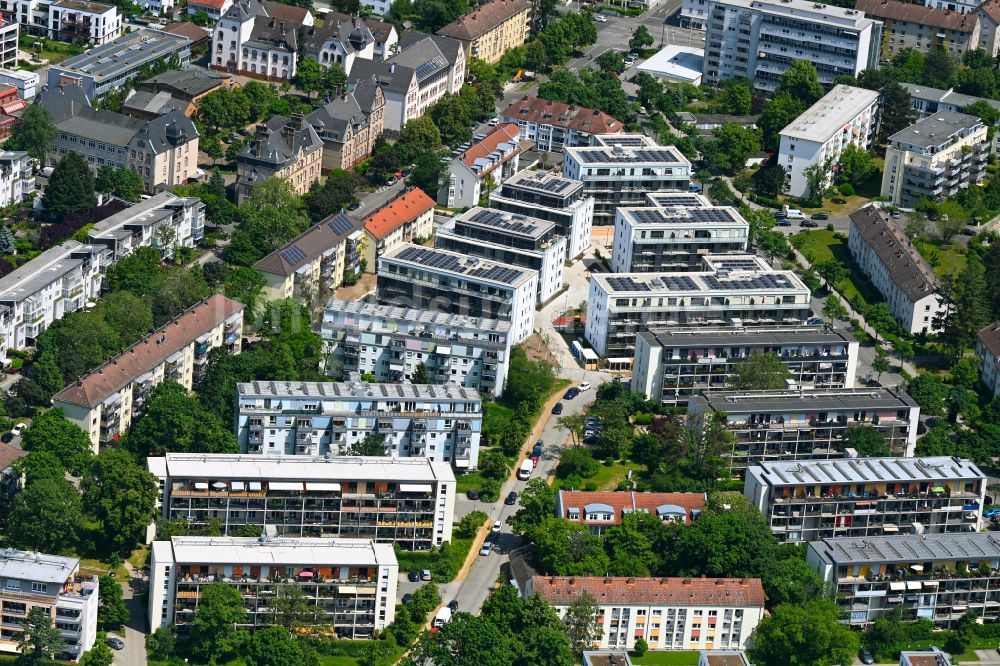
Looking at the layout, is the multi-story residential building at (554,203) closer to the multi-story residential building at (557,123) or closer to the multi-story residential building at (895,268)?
the multi-story residential building at (557,123)

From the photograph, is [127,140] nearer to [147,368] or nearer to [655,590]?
[147,368]

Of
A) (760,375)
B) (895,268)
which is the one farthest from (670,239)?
(760,375)

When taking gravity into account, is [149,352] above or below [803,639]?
above

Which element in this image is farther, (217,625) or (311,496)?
(311,496)

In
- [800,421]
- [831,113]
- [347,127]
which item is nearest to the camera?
[800,421]

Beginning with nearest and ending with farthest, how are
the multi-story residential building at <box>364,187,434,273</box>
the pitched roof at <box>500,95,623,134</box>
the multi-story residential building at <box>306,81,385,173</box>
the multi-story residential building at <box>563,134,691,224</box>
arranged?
the multi-story residential building at <box>364,187,434,273</box> → the multi-story residential building at <box>563,134,691,224</box> → the multi-story residential building at <box>306,81,385,173</box> → the pitched roof at <box>500,95,623,134</box>

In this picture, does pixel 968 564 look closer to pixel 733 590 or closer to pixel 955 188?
pixel 733 590

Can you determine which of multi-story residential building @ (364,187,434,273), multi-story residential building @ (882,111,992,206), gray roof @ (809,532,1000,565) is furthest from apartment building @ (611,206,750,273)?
gray roof @ (809,532,1000,565)

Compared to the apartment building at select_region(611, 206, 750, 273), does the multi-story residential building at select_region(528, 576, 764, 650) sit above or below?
below

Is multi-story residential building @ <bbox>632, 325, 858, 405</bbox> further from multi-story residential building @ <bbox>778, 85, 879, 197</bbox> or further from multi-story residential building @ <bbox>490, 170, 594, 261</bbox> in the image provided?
multi-story residential building @ <bbox>778, 85, 879, 197</bbox>
